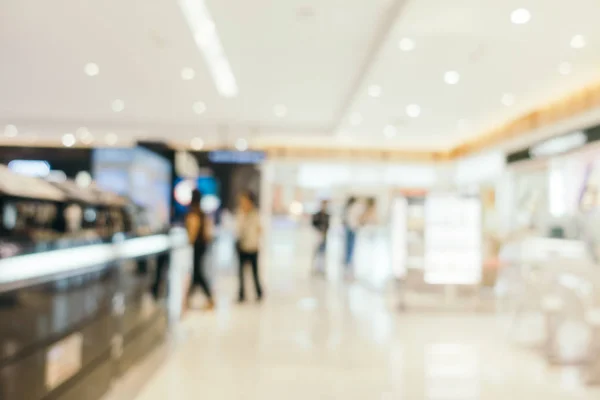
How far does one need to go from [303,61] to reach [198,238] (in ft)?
9.43

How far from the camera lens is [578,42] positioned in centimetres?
610

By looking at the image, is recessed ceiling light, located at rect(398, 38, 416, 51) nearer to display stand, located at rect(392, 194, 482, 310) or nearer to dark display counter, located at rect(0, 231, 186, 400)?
display stand, located at rect(392, 194, 482, 310)

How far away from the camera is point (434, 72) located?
24.5 ft

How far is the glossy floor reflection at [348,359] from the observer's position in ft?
11.1

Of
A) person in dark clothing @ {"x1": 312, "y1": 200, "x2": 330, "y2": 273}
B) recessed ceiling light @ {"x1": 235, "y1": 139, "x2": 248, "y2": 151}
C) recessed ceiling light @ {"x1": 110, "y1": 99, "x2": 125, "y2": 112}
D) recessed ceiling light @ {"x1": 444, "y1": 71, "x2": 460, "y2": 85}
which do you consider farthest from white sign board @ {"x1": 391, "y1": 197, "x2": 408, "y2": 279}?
recessed ceiling light @ {"x1": 235, "y1": 139, "x2": 248, "y2": 151}

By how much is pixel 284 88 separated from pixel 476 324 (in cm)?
500

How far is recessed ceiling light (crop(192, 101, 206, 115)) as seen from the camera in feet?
33.5

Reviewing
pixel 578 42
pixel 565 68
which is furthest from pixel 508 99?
pixel 578 42

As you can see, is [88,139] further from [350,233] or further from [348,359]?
[348,359]

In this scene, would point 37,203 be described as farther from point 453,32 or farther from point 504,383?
point 453,32

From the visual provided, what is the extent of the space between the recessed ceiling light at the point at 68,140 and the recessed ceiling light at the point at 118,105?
3.54 meters

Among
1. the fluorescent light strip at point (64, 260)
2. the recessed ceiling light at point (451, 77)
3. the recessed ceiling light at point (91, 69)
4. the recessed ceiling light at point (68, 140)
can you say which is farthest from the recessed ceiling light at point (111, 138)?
the fluorescent light strip at point (64, 260)

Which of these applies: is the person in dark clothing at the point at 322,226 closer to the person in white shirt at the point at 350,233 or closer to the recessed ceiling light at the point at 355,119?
the person in white shirt at the point at 350,233

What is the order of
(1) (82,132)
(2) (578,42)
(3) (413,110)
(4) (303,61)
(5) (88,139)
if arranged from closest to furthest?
1. (2) (578,42)
2. (4) (303,61)
3. (3) (413,110)
4. (1) (82,132)
5. (5) (88,139)
